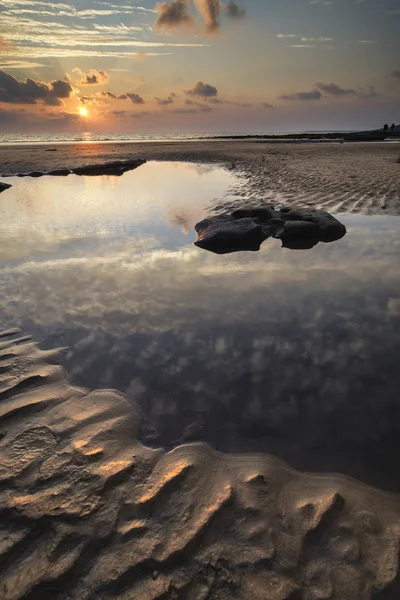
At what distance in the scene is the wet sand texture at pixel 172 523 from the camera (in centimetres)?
178

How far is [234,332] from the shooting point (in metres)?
4.12

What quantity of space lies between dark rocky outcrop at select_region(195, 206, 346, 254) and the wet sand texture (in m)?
5.07

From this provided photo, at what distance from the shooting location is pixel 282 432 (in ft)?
9.06

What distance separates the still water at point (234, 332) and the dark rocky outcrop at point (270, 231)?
0.31 meters

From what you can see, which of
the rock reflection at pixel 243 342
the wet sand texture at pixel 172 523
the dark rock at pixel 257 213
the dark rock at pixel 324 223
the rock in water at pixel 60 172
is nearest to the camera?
the wet sand texture at pixel 172 523

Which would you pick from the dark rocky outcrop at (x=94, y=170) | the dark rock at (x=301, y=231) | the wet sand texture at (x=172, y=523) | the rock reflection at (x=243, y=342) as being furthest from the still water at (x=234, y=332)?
the dark rocky outcrop at (x=94, y=170)

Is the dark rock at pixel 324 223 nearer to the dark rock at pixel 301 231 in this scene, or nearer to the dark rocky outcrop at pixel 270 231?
the dark rocky outcrop at pixel 270 231

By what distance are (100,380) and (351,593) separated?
2.46 m

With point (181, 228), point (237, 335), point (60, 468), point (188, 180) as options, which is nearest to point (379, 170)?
point (188, 180)

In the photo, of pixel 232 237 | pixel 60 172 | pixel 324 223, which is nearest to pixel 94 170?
pixel 60 172

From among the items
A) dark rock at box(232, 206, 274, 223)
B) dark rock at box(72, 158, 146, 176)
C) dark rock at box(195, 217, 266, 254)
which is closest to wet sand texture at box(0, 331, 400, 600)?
dark rock at box(195, 217, 266, 254)

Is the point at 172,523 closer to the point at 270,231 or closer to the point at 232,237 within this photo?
the point at 232,237

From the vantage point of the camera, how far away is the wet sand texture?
1775 mm

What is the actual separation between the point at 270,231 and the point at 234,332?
184 inches
